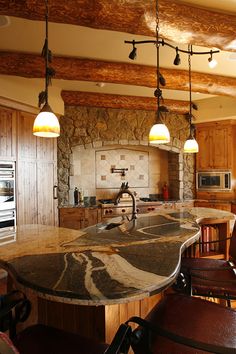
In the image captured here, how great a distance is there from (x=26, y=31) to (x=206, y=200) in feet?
16.0

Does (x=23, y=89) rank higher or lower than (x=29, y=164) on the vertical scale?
higher

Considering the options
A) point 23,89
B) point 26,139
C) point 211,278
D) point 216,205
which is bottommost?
point 211,278

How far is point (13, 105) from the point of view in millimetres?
4223

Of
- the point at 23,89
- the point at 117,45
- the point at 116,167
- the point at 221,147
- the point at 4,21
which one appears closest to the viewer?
the point at 4,21

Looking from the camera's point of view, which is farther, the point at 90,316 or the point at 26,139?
the point at 26,139

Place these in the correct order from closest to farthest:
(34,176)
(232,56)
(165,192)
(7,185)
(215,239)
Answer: (215,239) → (232,56) → (7,185) → (34,176) → (165,192)

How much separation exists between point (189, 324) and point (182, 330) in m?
0.06

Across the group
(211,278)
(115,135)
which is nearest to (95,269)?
(211,278)

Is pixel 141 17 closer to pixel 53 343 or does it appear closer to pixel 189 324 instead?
pixel 189 324

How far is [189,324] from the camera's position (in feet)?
3.87

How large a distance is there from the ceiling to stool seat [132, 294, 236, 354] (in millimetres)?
2241

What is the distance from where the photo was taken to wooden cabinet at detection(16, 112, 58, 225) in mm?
4344

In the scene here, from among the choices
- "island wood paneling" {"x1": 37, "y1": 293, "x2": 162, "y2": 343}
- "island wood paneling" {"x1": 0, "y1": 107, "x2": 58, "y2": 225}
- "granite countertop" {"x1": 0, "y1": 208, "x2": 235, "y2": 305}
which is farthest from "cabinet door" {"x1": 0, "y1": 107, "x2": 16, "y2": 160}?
"island wood paneling" {"x1": 37, "y1": 293, "x2": 162, "y2": 343}

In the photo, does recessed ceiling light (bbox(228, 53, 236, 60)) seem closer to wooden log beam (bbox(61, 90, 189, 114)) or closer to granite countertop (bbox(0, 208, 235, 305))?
wooden log beam (bbox(61, 90, 189, 114))
